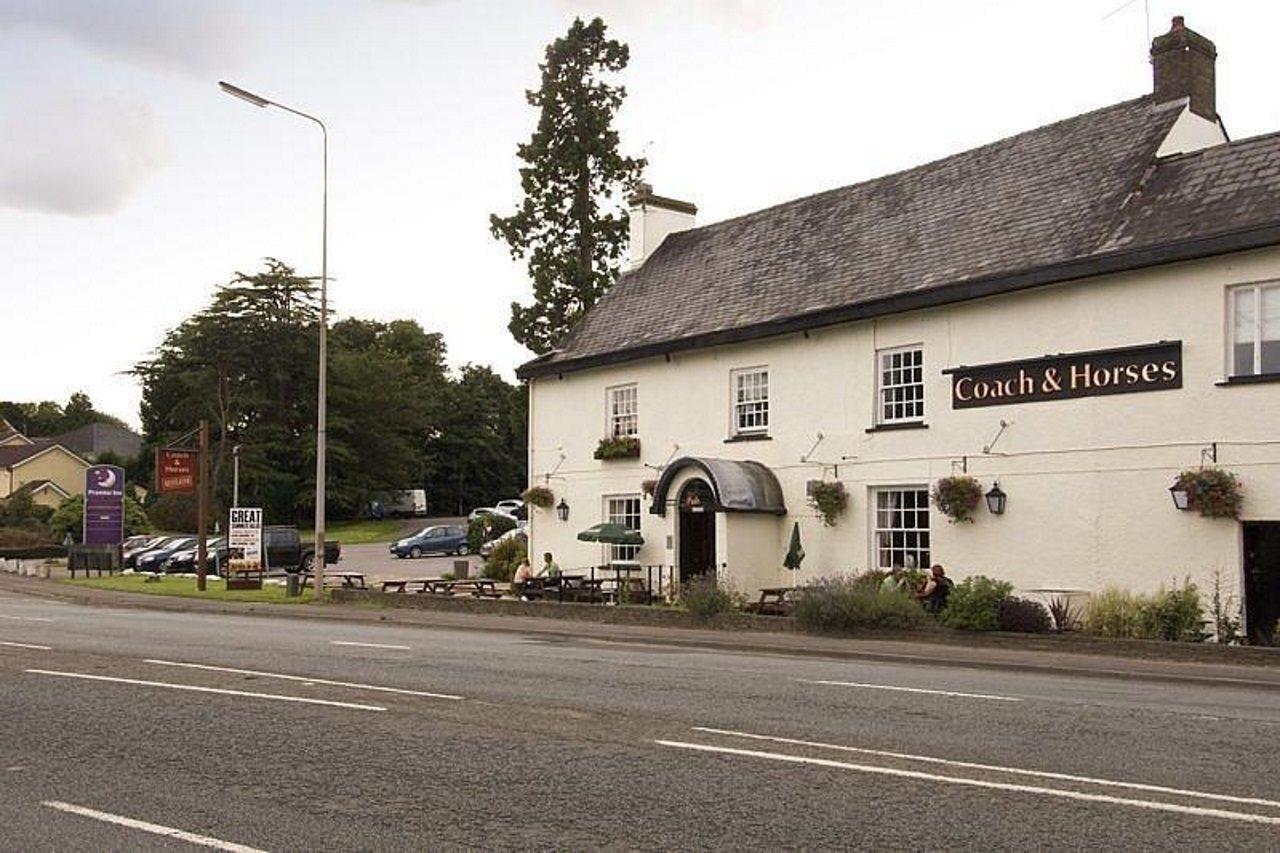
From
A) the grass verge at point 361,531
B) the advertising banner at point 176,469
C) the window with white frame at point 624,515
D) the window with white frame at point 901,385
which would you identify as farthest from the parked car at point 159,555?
the window with white frame at point 901,385

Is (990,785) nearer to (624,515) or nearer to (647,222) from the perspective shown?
(624,515)

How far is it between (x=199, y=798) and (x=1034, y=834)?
15.8ft

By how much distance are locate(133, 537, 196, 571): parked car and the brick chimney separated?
127 feet

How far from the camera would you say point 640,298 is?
104 ft

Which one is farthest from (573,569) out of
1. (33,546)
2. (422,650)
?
(33,546)

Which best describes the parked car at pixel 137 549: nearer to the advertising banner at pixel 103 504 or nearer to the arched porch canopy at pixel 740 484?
the advertising banner at pixel 103 504

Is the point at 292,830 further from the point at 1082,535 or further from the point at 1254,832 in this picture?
the point at 1082,535

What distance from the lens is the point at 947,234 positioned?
24.4m

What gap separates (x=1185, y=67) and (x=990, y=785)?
18.9 metres

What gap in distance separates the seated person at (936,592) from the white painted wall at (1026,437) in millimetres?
1111

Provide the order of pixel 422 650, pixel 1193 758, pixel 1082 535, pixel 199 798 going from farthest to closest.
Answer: pixel 1082 535 → pixel 422 650 → pixel 1193 758 → pixel 199 798

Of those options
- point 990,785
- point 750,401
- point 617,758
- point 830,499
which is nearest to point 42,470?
point 750,401

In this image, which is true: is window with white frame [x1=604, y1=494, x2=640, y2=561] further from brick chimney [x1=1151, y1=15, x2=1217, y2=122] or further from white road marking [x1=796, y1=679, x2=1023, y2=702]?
white road marking [x1=796, y1=679, x2=1023, y2=702]

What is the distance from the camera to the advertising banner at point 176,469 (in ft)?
117
